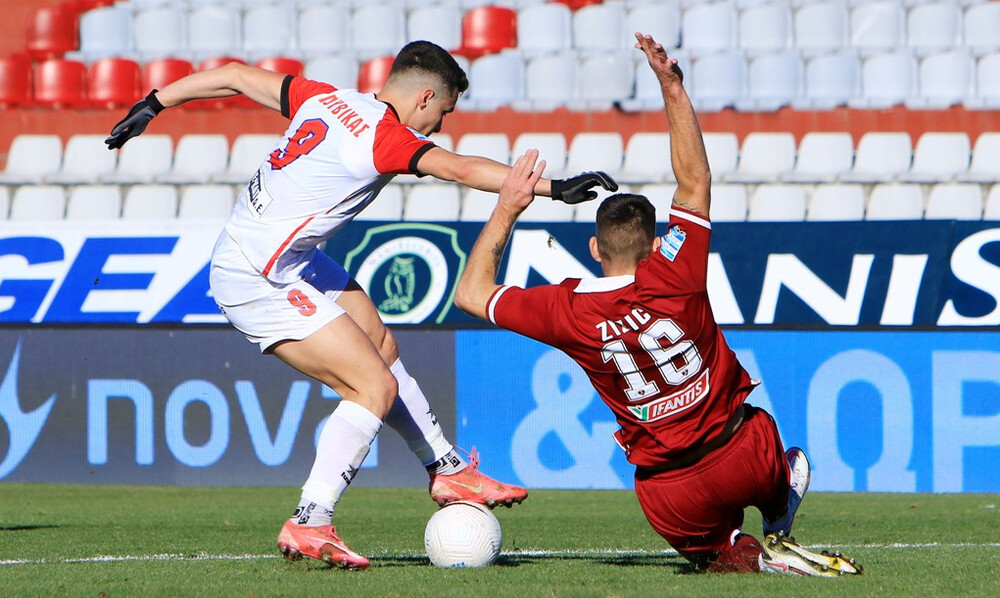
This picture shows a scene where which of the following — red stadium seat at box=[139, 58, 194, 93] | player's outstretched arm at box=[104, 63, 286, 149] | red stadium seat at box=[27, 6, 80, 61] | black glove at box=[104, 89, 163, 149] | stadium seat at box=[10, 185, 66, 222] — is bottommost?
stadium seat at box=[10, 185, 66, 222]

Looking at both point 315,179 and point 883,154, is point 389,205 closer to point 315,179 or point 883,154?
point 883,154

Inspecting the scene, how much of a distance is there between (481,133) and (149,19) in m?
4.86

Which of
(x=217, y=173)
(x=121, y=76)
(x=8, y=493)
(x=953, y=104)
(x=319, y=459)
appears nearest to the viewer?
(x=319, y=459)

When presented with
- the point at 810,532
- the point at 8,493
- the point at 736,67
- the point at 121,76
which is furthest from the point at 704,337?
the point at 121,76

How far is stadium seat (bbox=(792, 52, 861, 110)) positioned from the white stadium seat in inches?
63.8

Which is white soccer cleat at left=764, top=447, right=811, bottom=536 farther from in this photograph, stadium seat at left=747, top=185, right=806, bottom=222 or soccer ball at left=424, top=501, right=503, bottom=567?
stadium seat at left=747, top=185, right=806, bottom=222

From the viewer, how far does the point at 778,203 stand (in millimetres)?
12852

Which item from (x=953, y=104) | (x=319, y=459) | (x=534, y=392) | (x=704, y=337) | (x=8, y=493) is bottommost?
(x=8, y=493)

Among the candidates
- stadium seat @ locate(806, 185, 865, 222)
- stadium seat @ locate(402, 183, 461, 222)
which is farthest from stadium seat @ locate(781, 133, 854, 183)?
stadium seat @ locate(402, 183, 461, 222)

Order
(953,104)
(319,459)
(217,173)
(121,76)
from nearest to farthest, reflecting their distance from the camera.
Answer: (319,459) < (217,173) < (953,104) < (121,76)

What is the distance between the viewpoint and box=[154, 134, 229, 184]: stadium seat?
14086mm

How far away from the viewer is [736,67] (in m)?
15.3

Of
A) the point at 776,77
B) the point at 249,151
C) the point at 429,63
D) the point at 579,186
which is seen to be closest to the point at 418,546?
the point at 429,63

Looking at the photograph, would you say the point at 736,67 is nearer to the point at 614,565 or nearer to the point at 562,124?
the point at 562,124
